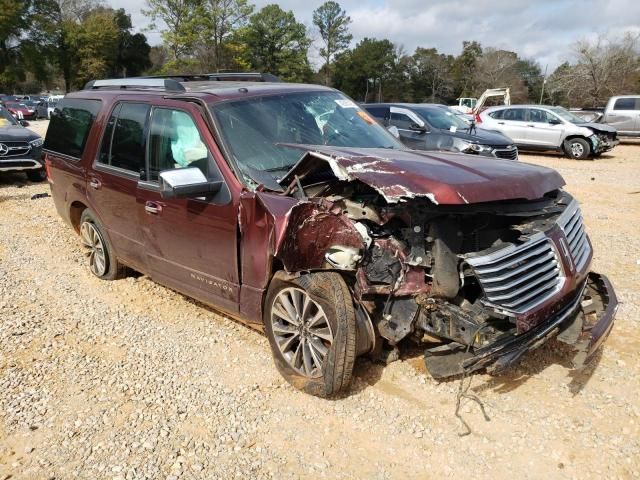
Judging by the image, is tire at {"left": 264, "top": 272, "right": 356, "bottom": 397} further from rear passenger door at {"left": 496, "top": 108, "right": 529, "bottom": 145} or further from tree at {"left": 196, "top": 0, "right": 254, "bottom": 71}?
tree at {"left": 196, "top": 0, "right": 254, "bottom": 71}

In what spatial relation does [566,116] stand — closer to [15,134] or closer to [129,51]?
[15,134]

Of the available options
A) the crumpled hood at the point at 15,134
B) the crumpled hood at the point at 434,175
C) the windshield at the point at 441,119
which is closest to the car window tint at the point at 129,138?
the crumpled hood at the point at 434,175

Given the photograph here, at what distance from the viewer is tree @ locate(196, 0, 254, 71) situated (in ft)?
123

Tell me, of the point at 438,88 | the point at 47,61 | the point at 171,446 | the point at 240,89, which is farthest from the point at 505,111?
the point at 47,61

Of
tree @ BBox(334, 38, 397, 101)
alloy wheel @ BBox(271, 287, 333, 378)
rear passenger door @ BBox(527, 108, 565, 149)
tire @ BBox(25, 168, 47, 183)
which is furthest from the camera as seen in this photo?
tree @ BBox(334, 38, 397, 101)

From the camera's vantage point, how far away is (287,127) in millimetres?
4016

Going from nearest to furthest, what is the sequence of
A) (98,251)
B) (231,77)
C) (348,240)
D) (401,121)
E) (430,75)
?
(348,240)
(98,251)
(231,77)
(401,121)
(430,75)

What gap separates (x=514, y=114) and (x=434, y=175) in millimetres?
15573

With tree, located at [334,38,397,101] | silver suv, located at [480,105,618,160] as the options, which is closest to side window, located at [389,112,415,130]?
silver suv, located at [480,105,618,160]

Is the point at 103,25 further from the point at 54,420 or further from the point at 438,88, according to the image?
the point at 54,420

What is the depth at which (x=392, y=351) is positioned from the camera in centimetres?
352

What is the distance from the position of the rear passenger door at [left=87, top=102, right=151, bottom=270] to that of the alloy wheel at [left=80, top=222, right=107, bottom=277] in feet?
1.30

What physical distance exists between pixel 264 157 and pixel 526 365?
2.32 metres

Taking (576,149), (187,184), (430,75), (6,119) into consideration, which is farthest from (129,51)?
(187,184)
